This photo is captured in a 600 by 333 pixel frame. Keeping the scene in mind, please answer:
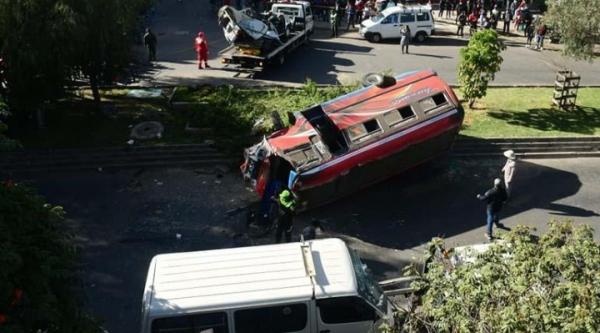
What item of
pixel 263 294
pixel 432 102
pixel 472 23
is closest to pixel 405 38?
pixel 472 23

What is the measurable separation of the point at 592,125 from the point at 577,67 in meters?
7.52

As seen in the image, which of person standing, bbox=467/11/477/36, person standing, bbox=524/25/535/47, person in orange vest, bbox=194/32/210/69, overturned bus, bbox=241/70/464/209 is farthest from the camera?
person standing, bbox=467/11/477/36

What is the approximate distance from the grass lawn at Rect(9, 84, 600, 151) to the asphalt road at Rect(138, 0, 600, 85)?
90.8 inches

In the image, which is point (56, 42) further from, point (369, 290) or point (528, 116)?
point (528, 116)

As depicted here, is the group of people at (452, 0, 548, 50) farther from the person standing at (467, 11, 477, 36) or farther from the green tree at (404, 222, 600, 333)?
the green tree at (404, 222, 600, 333)

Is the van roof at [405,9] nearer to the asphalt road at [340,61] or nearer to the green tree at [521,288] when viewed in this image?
the asphalt road at [340,61]

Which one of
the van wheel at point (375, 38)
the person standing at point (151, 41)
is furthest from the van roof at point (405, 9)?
the person standing at point (151, 41)

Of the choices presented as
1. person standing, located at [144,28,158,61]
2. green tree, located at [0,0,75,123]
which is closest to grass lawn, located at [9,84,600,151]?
green tree, located at [0,0,75,123]

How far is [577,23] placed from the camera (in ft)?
65.0

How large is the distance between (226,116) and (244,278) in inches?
380

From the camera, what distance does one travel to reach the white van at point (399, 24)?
94.7 ft

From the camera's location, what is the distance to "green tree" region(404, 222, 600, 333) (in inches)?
231

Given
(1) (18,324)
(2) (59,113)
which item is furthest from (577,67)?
(1) (18,324)

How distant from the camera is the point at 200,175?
16375 millimetres
